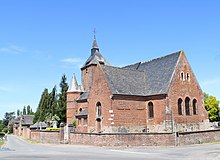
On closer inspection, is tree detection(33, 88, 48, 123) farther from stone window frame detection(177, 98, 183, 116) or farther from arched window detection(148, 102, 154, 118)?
stone window frame detection(177, 98, 183, 116)

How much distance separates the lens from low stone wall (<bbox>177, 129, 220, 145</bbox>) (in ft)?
91.2

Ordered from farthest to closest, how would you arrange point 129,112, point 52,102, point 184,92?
1. point 52,102
2. point 184,92
3. point 129,112

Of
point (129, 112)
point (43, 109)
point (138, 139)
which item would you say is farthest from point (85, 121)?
point (43, 109)

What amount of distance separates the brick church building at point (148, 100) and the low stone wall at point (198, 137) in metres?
4.58

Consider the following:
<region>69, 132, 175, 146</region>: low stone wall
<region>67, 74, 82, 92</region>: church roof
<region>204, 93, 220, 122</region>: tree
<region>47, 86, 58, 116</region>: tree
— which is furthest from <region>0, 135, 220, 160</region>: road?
<region>204, 93, 220, 122</region>: tree

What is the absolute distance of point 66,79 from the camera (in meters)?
74.1

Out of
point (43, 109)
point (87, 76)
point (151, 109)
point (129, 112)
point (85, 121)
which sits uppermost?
point (87, 76)

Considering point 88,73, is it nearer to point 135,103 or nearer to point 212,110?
point 135,103

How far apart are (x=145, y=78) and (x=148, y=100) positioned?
4.89 meters

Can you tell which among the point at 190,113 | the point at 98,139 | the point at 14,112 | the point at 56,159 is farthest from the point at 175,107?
the point at 14,112

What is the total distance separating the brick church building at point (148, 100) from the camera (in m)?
34.3

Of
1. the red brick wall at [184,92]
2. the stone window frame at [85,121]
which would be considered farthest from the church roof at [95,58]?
the red brick wall at [184,92]

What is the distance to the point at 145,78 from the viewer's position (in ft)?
134

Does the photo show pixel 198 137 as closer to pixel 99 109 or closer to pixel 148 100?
pixel 148 100
